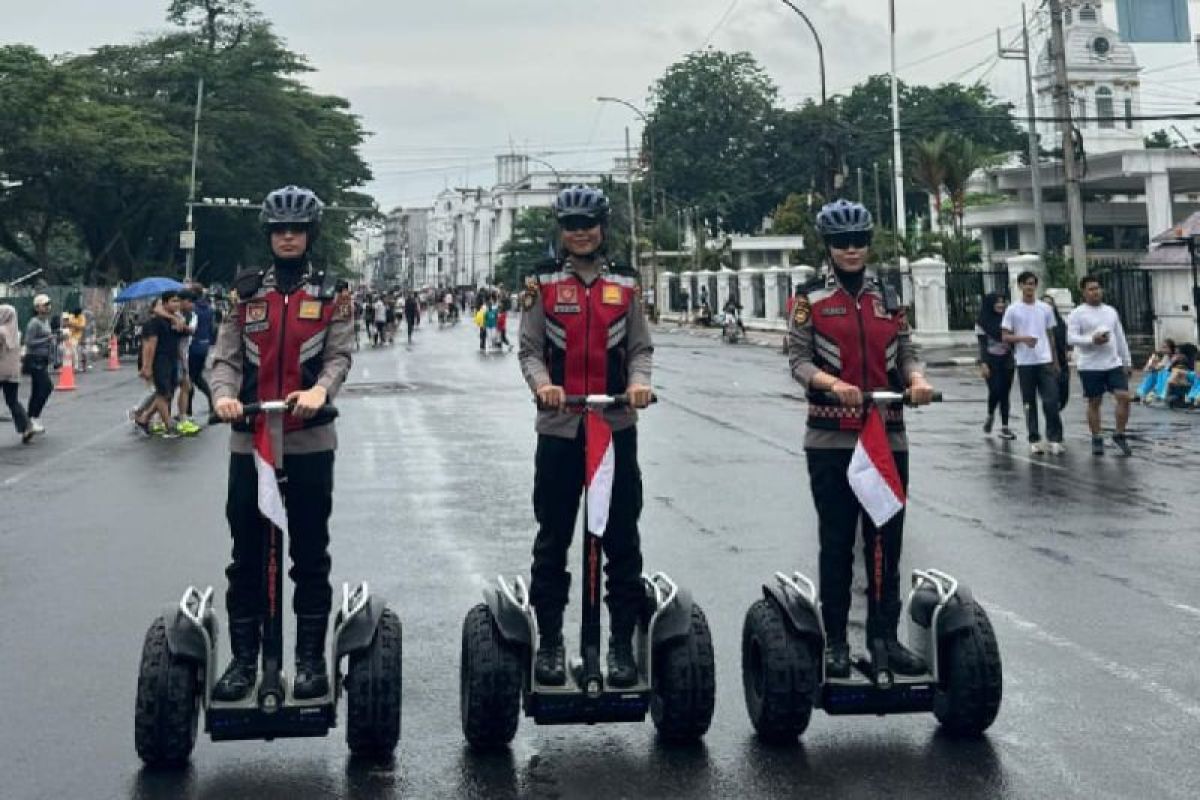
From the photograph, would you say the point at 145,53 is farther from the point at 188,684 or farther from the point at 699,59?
the point at 188,684

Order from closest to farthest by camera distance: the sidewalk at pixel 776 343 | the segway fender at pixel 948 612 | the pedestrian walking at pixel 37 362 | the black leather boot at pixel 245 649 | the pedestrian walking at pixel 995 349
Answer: the black leather boot at pixel 245 649 < the segway fender at pixel 948 612 < the pedestrian walking at pixel 995 349 < the pedestrian walking at pixel 37 362 < the sidewalk at pixel 776 343

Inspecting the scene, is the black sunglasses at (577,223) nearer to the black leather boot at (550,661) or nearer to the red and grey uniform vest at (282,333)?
the red and grey uniform vest at (282,333)

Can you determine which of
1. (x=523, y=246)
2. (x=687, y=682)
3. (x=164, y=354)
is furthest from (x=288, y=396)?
(x=523, y=246)

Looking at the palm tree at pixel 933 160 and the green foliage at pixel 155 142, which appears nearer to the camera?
the green foliage at pixel 155 142

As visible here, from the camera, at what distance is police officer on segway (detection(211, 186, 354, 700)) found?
17.5ft

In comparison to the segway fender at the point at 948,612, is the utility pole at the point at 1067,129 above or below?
above

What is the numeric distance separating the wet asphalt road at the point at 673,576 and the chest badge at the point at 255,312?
1.66m

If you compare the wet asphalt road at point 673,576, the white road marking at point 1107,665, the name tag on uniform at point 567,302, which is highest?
the name tag on uniform at point 567,302

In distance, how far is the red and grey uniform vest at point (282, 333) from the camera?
5.43 m

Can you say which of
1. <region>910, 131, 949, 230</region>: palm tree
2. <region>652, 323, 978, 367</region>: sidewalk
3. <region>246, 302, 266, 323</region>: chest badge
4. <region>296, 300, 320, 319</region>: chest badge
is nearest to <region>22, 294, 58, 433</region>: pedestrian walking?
<region>246, 302, 266, 323</region>: chest badge

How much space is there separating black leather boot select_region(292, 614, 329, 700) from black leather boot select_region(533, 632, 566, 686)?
0.79 meters

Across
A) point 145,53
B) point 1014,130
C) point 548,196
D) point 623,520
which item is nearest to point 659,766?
point 623,520

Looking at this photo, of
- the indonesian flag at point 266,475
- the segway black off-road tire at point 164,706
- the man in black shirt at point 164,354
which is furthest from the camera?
the man in black shirt at point 164,354

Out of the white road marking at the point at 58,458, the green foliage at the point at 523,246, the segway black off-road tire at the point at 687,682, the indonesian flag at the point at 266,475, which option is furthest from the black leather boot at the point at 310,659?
the green foliage at the point at 523,246
